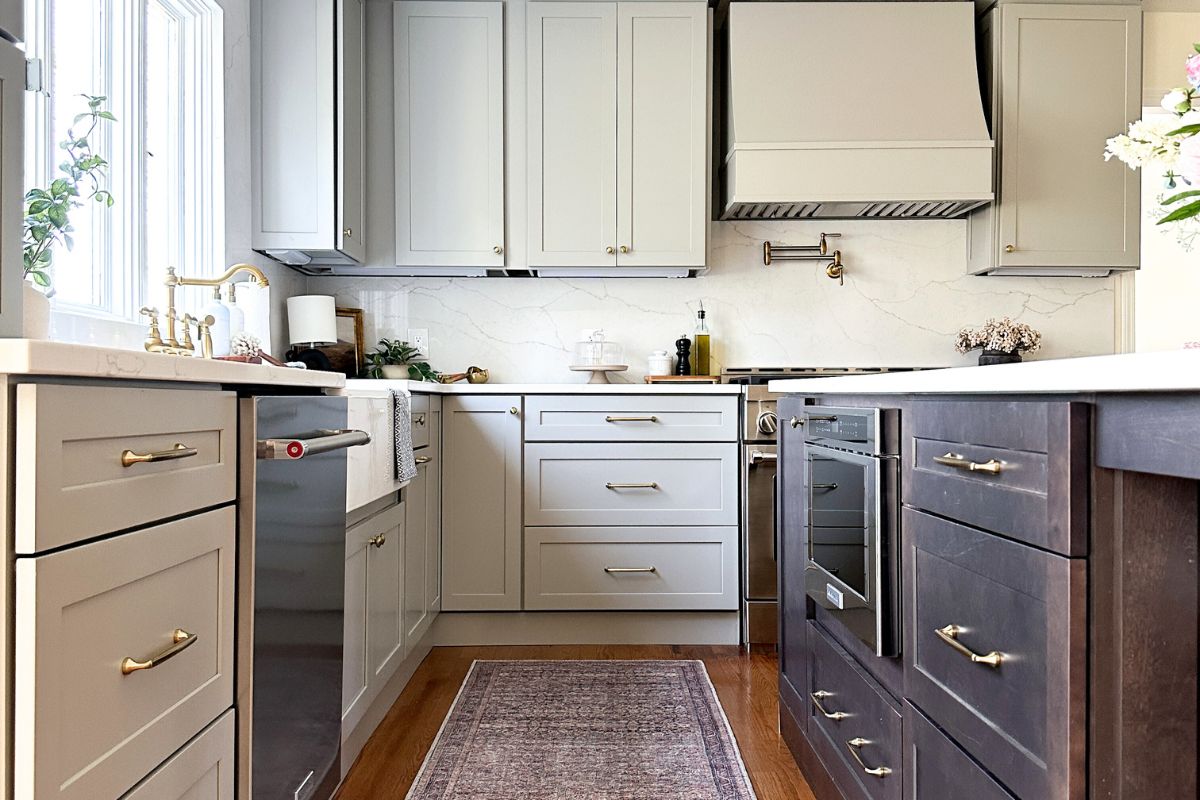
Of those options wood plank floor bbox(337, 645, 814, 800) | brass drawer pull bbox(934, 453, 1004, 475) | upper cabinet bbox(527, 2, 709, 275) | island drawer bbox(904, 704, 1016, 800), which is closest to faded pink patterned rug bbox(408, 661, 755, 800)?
wood plank floor bbox(337, 645, 814, 800)

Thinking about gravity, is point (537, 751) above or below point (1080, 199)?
below

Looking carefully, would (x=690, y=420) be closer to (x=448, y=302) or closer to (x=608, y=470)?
(x=608, y=470)

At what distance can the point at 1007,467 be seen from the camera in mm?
1038

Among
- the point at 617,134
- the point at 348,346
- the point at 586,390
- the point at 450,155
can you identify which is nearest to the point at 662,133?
the point at 617,134

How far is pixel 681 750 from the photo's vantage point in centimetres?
208

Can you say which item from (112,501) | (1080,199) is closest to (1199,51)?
(112,501)

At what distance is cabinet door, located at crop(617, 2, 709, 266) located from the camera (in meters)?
3.16

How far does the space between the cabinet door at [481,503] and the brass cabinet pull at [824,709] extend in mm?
1385

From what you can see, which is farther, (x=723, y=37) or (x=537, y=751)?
(x=723, y=37)

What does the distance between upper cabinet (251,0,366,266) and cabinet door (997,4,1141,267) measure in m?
2.49

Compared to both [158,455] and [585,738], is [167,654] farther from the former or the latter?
[585,738]

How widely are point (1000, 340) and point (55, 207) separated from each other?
3.22 meters

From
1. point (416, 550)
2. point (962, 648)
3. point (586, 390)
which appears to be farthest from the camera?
point (586, 390)

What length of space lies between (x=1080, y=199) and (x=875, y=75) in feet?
3.06
